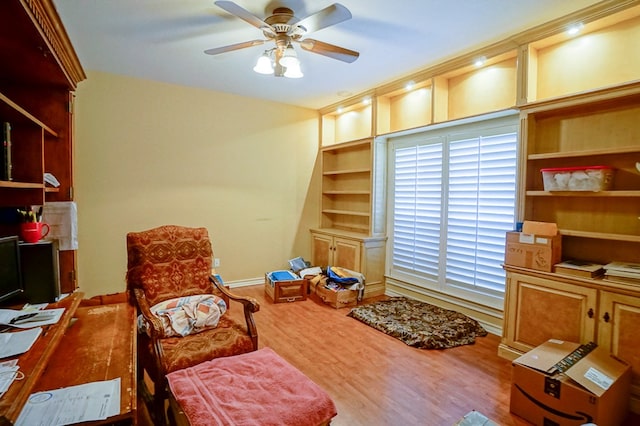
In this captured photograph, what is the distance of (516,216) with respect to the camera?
9.55 ft

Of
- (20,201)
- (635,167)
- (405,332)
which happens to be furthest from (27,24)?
(635,167)

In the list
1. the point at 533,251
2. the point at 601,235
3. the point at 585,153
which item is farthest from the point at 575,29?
the point at 533,251

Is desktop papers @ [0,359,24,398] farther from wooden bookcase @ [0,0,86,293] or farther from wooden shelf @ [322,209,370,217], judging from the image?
wooden shelf @ [322,209,370,217]

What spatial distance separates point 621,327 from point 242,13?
319 cm

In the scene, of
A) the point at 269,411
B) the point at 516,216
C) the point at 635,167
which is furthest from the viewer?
the point at 516,216

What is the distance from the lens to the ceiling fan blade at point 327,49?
257 cm

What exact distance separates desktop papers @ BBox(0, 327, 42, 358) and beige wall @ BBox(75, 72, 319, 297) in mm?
2910

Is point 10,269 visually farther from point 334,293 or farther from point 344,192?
point 344,192

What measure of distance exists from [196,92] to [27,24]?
3.00 metres

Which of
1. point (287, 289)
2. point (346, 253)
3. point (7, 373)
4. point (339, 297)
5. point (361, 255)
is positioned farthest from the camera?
point (346, 253)

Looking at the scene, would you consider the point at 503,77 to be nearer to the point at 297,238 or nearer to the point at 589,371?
the point at 589,371

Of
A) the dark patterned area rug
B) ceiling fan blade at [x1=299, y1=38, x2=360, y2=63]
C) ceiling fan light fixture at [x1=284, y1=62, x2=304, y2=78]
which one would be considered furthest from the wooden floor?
ceiling fan blade at [x1=299, y1=38, x2=360, y2=63]

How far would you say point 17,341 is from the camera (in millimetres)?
1340

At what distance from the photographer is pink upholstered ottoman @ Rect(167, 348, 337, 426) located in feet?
4.86
